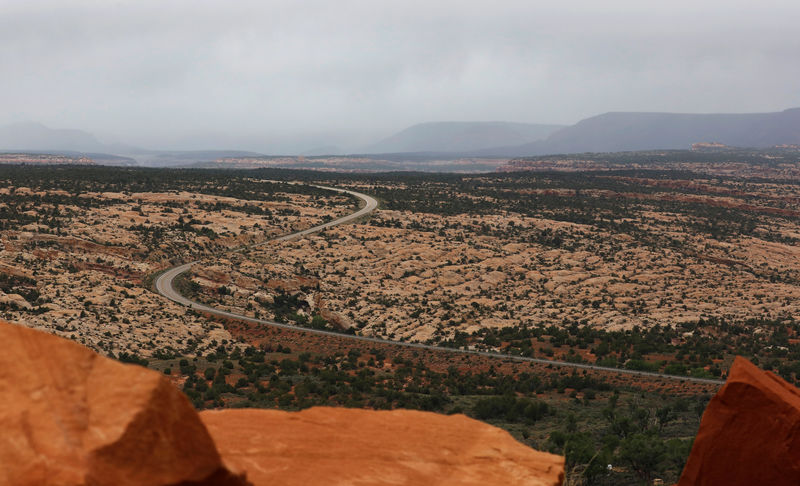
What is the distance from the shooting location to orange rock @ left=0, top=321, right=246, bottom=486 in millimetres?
6141

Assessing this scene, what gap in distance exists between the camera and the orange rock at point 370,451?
909 centimetres

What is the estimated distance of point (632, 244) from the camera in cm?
9056

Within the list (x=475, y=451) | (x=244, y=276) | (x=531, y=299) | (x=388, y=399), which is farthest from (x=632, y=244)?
(x=475, y=451)

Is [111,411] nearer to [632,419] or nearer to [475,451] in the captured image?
[475,451]

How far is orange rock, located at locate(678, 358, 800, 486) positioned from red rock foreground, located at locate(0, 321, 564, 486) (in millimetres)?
6380

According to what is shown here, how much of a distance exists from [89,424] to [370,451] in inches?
204

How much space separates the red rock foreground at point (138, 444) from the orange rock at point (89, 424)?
0.01m

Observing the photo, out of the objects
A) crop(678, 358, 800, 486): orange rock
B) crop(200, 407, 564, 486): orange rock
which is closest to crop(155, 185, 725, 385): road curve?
crop(678, 358, 800, 486): orange rock

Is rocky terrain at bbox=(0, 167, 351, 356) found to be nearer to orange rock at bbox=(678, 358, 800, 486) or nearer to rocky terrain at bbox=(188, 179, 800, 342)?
rocky terrain at bbox=(188, 179, 800, 342)

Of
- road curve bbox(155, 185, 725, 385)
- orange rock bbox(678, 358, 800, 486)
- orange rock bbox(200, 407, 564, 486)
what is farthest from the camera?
road curve bbox(155, 185, 725, 385)

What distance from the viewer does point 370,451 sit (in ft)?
33.2

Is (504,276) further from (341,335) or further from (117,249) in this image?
(117,249)

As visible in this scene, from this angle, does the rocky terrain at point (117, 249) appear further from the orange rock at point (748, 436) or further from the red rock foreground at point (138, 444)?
the orange rock at point (748, 436)

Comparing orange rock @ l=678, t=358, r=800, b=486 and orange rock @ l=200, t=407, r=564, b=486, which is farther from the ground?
orange rock @ l=200, t=407, r=564, b=486
